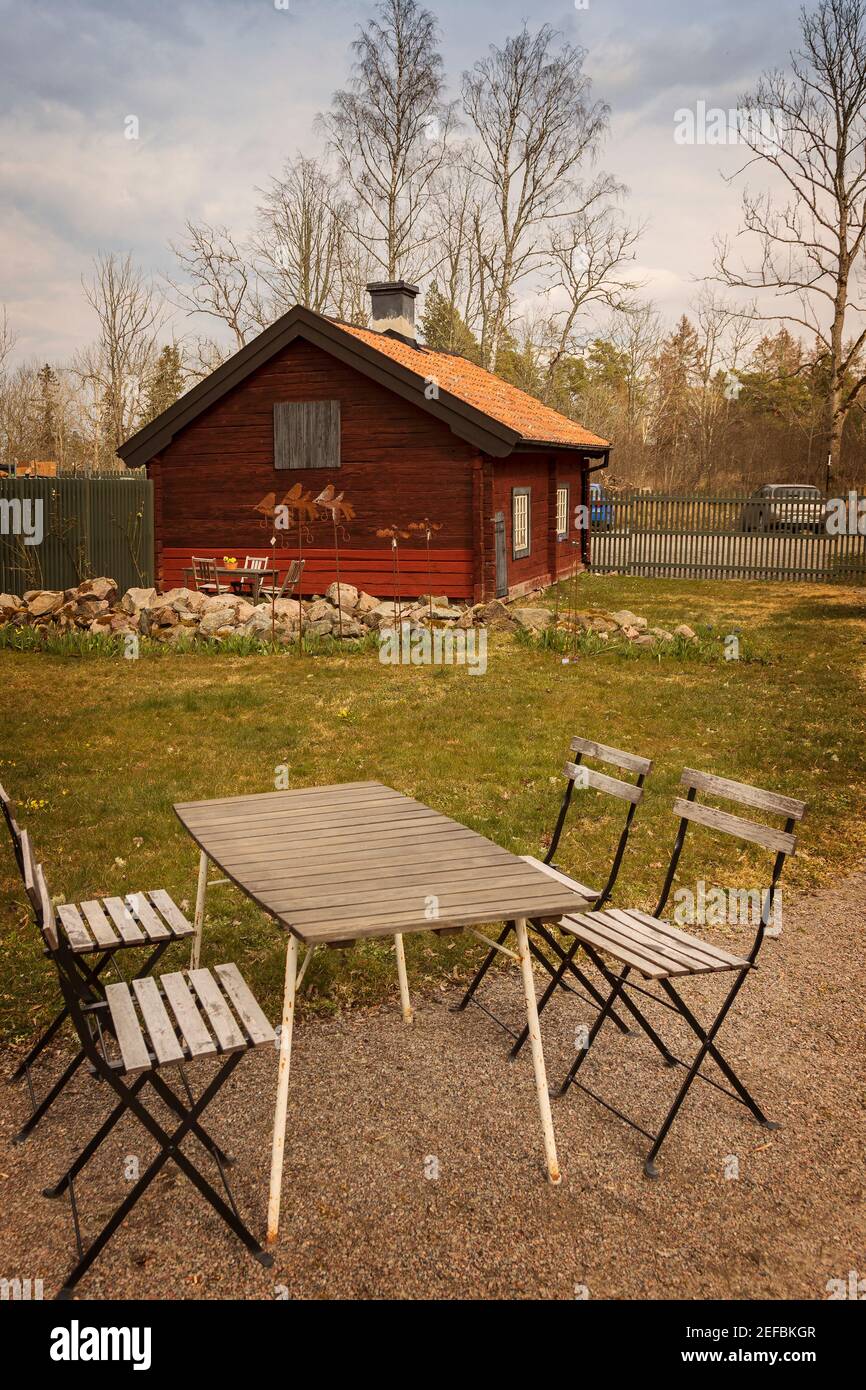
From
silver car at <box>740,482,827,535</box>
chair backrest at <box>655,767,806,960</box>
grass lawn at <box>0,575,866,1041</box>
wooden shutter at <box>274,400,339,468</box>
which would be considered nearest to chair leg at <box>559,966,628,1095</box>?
chair backrest at <box>655,767,806,960</box>

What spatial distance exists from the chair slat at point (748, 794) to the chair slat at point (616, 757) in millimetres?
182

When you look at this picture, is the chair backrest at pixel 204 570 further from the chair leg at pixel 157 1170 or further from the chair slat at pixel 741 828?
the chair leg at pixel 157 1170

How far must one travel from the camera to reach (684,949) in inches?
168

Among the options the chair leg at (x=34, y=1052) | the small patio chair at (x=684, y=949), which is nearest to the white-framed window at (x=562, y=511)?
the small patio chair at (x=684, y=949)

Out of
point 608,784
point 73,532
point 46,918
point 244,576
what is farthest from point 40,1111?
point 73,532

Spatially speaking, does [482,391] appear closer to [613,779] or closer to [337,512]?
[337,512]

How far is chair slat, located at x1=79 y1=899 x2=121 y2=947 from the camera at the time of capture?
165 inches

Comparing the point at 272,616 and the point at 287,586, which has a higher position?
the point at 287,586

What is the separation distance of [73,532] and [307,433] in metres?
4.49

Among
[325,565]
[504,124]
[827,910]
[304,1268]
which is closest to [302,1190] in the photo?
[304,1268]

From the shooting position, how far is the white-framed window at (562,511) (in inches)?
940

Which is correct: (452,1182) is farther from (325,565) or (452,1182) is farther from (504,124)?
(504,124)

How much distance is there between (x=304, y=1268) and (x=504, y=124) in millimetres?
37180

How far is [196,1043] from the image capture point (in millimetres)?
3457
